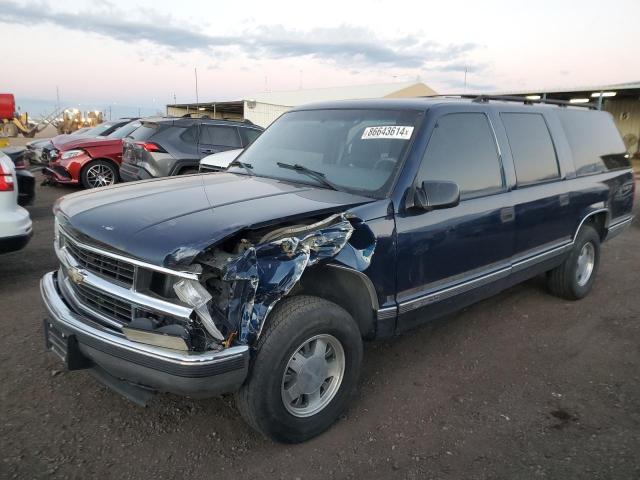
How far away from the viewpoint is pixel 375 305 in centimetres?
305

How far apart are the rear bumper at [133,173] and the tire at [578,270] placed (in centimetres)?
660

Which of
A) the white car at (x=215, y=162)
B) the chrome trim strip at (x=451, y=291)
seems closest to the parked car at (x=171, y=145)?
the white car at (x=215, y=162)

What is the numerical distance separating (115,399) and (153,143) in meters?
6.55

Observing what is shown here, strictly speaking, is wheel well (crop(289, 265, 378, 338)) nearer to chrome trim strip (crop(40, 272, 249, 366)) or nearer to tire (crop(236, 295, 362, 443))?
tire (crop(236, 295, 362, 443))

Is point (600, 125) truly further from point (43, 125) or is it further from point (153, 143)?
point (43, 125)

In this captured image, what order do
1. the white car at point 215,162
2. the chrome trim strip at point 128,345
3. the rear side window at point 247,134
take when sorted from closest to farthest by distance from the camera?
1. the chrome trim strip at point 128,345
2. the white car at point 215,162
3. the rear side window at point 247,134

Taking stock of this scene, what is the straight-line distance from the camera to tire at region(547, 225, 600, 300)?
5035 millimetres

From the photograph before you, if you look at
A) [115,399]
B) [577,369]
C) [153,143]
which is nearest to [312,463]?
[115,399]

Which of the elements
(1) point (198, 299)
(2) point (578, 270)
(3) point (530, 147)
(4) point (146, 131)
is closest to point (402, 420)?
(1) point (198, 299)

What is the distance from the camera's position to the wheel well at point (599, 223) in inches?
209

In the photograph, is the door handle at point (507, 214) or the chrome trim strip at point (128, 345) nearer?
the chrome trim strip at point (128, 345)

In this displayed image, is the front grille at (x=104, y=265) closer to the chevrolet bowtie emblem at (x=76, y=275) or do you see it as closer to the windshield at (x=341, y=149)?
the chevrolet bowtie emblem at (x=76, y=275)

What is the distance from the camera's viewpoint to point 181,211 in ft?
8.92

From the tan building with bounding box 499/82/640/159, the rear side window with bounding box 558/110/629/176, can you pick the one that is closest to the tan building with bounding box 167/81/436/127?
the tan building with bounding box 499/82/640/159
